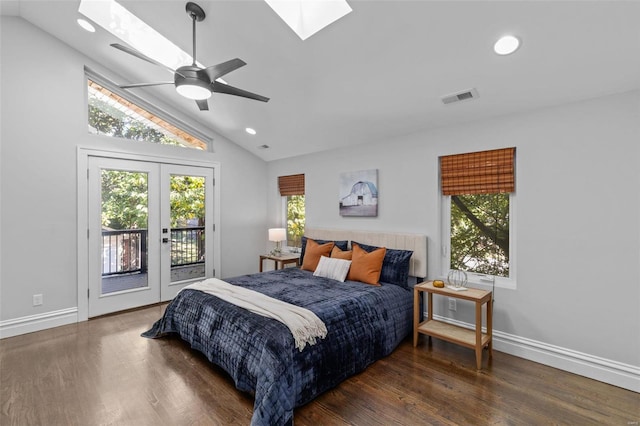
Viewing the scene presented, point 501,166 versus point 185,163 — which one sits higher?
point 185,163

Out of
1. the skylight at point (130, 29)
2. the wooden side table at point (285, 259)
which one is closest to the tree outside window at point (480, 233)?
the wooden side table at point (285, 259)

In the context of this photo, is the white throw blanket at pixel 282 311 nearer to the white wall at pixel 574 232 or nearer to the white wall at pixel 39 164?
the white wall at pixel 574 232

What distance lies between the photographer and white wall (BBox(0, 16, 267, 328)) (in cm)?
330

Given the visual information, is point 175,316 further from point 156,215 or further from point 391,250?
point 391,250

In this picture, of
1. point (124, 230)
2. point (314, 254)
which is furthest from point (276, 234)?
point (124, 230)

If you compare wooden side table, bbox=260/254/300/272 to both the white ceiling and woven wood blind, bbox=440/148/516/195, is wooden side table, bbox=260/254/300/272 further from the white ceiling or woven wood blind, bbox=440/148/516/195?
woven wood blind, bbox=440/148/516/195

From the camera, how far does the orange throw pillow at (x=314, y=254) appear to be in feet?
13.5

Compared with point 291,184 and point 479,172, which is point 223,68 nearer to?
point 479,172

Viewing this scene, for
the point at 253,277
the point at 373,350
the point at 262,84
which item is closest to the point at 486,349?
the point at 373,350

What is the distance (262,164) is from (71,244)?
10.3ft

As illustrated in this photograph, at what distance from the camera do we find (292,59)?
2869mm

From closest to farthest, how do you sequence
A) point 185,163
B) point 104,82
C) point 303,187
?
1. point 104,82
2. point 185,163
3. point 303,187

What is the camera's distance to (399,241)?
3.70 metres

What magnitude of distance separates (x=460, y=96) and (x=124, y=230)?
4.41 m
